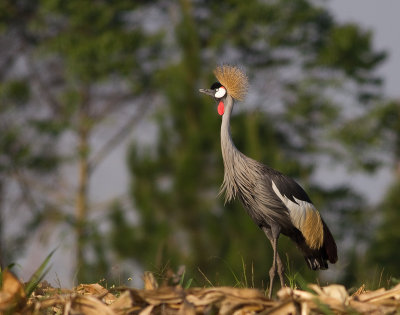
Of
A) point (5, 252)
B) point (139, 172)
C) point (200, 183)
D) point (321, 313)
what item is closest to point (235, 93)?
point (321, 313)

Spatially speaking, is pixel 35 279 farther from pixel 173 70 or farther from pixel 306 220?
pixel 173 70

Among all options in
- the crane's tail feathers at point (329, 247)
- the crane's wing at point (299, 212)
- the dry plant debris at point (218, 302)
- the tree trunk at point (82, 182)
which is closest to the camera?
the dry plant debris at point (218, 302)

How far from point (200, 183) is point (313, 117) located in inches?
441

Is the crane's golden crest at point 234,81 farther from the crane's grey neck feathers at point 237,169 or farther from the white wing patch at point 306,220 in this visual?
the white wing patch at point 306,220

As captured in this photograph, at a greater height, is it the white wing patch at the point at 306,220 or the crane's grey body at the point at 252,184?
the crane's grey body at the point at 252,184

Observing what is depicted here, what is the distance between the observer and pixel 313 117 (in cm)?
2788

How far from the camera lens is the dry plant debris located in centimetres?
335

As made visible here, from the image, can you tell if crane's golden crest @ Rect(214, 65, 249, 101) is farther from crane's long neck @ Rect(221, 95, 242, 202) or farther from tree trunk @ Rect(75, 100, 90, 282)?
tree trunk @ Rect(75, 100, 90, 282)

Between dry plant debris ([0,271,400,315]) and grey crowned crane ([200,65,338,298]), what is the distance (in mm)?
3343

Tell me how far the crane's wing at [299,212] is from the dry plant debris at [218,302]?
139 inches

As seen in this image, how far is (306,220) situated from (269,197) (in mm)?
468

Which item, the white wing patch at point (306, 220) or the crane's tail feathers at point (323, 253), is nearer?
the white wing patch at point (306, 220)

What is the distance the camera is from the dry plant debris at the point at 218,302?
3.35 meters

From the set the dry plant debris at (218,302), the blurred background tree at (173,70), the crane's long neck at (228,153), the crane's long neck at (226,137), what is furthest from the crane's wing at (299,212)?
the blurred background tree at (173,70)
